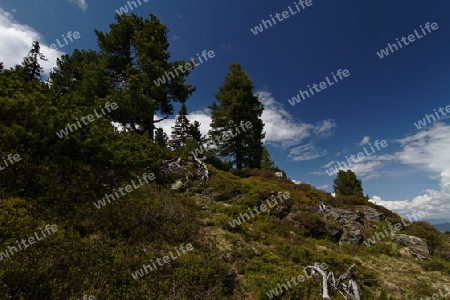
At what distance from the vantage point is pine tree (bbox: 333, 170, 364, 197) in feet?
98.8

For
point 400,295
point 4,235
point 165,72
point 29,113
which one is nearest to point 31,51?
point 165,72

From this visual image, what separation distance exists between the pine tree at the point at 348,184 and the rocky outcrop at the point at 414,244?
17996mm

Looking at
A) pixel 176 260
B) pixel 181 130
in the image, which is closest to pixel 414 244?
pixel 176 260

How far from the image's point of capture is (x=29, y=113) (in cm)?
684

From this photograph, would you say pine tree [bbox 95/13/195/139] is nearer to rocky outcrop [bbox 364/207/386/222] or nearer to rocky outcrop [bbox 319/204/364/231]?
rocky outcrop [bbox 319/204/364/231]

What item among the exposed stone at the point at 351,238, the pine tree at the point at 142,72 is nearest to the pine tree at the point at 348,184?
the exposed stone at the point at 351,238

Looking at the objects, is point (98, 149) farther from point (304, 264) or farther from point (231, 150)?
point (231, 150)

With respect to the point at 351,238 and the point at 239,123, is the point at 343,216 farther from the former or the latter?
the point at 239,123

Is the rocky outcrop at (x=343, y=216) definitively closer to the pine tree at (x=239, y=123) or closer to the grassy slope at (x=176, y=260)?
the grassy slope at (x=176, y=260)

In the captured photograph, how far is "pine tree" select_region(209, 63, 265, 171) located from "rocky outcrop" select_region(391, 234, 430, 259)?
14133 millimetres

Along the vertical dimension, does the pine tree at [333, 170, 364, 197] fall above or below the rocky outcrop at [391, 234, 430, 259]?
below

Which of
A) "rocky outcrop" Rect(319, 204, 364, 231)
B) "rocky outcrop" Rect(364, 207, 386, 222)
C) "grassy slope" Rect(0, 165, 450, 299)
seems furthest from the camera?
"rocky outcrop" Rect(364, 207, 386, 222)

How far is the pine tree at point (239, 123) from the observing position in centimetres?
2373

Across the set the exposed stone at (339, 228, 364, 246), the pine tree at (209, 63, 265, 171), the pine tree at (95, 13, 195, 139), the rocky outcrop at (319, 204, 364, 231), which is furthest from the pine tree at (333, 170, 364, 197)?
the pine tree at (95, 13, 195, 139)
